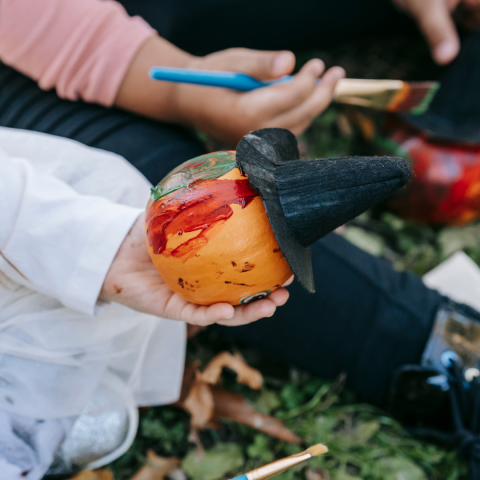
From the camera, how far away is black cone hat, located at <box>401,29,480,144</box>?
1.45 metres

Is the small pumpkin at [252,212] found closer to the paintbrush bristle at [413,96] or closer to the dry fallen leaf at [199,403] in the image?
the dry fallen leaf at [199,403]

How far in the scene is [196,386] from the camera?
3.52 feet

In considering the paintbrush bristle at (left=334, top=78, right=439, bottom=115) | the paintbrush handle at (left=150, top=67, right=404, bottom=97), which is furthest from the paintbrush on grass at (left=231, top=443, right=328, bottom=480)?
the paintbrush bristle at (left=334, top=78, right=439, bottom=115)

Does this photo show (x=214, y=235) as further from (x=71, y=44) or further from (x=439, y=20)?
(x=439, y=20)

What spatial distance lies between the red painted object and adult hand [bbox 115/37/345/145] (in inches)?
21.5

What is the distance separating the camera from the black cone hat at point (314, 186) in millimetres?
542

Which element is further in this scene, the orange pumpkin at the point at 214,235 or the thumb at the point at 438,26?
the thumb at the point at 438,26

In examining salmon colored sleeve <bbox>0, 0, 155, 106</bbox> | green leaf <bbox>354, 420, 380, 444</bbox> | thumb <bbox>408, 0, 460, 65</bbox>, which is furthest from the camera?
thumb <bbox>408, 0, 460, 65</bbox>

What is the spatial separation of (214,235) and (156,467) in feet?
2.57

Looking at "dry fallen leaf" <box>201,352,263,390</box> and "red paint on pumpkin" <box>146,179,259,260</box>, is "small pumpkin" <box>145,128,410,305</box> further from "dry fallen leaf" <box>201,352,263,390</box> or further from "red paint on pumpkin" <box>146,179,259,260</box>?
"dry fallen leaf" <box>201,352,263,390</box>

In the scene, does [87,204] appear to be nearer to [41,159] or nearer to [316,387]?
[41,159]

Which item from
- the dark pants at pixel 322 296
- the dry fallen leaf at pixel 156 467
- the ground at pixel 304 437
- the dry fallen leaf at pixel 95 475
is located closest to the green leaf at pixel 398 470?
the ground at pixel 304 437

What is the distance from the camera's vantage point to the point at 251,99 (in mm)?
993

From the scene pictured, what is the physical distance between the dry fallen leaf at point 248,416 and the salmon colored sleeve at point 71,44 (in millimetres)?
867
